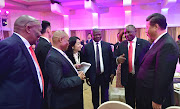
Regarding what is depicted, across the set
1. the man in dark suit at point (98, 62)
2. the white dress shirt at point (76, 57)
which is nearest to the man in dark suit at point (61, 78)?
the man in dark suit at point (98, 62)

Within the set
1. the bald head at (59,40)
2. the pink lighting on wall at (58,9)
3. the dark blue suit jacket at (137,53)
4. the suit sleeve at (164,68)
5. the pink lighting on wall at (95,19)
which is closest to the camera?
the suit sleeve at (164,68)

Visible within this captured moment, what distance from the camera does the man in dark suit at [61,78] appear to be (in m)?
1.44

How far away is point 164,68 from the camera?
53.0 inches

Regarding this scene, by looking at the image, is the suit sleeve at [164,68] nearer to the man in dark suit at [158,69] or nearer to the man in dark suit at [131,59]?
the man in dark suit at [158,69]

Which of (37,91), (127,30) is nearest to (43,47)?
(37,91)

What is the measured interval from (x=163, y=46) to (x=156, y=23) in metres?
0.31

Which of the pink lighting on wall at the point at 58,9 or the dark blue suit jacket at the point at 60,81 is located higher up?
the pink lighting on wall at the point at 58,9

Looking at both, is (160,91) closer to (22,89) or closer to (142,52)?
(142,52)

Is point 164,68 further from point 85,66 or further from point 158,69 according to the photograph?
point 85,66

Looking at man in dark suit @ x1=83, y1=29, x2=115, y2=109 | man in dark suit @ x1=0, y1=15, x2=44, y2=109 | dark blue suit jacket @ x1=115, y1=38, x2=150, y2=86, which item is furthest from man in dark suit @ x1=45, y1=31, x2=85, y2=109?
dark blue suit jacket @ x1=115, y1=38, x2=150, y2=86

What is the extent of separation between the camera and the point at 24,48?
3.98 feet

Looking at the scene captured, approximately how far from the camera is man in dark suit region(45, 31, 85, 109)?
4.73ft

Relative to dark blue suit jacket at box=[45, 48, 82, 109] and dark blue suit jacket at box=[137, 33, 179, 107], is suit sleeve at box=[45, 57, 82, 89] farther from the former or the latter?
dark blue suit jacket at box=[137, 33, 179, 107]

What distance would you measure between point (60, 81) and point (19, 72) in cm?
44
